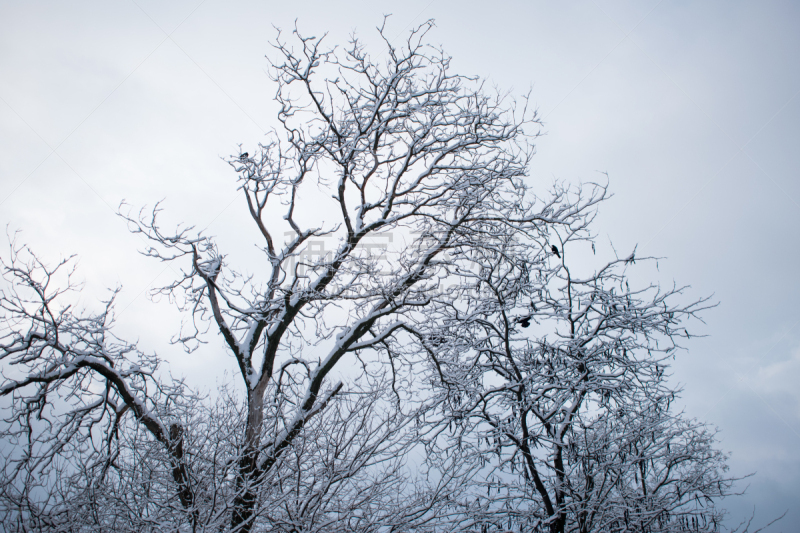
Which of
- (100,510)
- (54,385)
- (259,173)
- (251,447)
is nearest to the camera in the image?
(100,510)

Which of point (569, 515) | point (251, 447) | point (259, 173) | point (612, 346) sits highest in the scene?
point (259, 173)

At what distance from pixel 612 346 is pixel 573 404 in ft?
3.46

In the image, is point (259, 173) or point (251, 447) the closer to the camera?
point (251, 447)

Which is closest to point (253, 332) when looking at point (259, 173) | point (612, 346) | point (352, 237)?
point (352, 237)

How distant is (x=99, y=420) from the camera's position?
725 cm

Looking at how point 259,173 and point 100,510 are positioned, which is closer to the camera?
point 100,510

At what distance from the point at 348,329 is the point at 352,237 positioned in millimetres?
1724

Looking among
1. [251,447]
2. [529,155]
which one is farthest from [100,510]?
[529,155]

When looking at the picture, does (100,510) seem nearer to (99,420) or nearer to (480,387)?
(99,420)

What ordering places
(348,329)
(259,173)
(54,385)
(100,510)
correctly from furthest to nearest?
(259,173) < (348,329) < (54,385) < (100,510)

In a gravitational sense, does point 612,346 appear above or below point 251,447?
above

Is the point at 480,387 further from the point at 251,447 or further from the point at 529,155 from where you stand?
the point at 529,155

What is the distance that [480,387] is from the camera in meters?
6.95

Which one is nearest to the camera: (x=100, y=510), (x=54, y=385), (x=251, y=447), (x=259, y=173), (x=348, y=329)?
(x=100, y=510)
